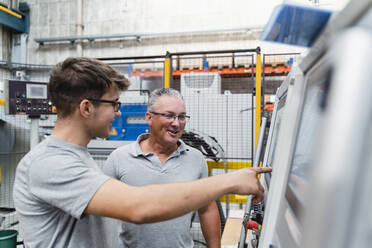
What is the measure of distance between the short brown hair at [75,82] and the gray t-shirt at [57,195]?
16 centimetres

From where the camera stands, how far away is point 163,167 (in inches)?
68.1

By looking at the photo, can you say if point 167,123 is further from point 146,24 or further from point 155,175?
point 146,24

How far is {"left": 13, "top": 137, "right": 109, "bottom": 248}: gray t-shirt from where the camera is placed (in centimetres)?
89

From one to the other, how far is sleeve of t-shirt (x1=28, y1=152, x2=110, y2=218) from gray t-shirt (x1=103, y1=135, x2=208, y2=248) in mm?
759

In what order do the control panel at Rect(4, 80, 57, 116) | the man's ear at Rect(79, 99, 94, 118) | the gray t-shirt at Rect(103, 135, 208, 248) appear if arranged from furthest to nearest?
the control panel at Rect(4, 80, 57, 116)
the gray t-shirt at Rect(103, 135, 208, 248)
the man's ear at Rect(79, 99, 94, 118)

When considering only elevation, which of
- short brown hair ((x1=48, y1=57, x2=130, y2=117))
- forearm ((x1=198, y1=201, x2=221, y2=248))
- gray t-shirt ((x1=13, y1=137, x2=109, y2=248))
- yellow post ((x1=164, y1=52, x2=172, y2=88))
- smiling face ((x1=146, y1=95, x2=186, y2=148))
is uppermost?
yellow post ((x1=164, y1=52, x2=172, y2=88))

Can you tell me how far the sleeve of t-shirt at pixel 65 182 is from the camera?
878mm

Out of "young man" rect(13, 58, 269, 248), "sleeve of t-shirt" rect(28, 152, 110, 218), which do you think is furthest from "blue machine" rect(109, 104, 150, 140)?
"sleeve of t-shirt" rect(28, 152, 110, 218)

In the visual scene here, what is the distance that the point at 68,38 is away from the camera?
5.94 m

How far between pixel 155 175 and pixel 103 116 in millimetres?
688

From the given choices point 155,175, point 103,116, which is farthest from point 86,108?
point 155,175

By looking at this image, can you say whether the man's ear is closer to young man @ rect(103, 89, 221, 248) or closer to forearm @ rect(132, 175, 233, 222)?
forearm @ rect(132, 175, 233, 222)

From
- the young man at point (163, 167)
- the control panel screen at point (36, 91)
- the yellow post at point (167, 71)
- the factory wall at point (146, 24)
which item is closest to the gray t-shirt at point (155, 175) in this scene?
the young man at point (163, 167)

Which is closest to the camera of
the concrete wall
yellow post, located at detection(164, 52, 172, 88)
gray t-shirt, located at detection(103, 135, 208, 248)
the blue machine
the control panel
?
gray t-shirt, located at detection(103, 135, 208, 248)
